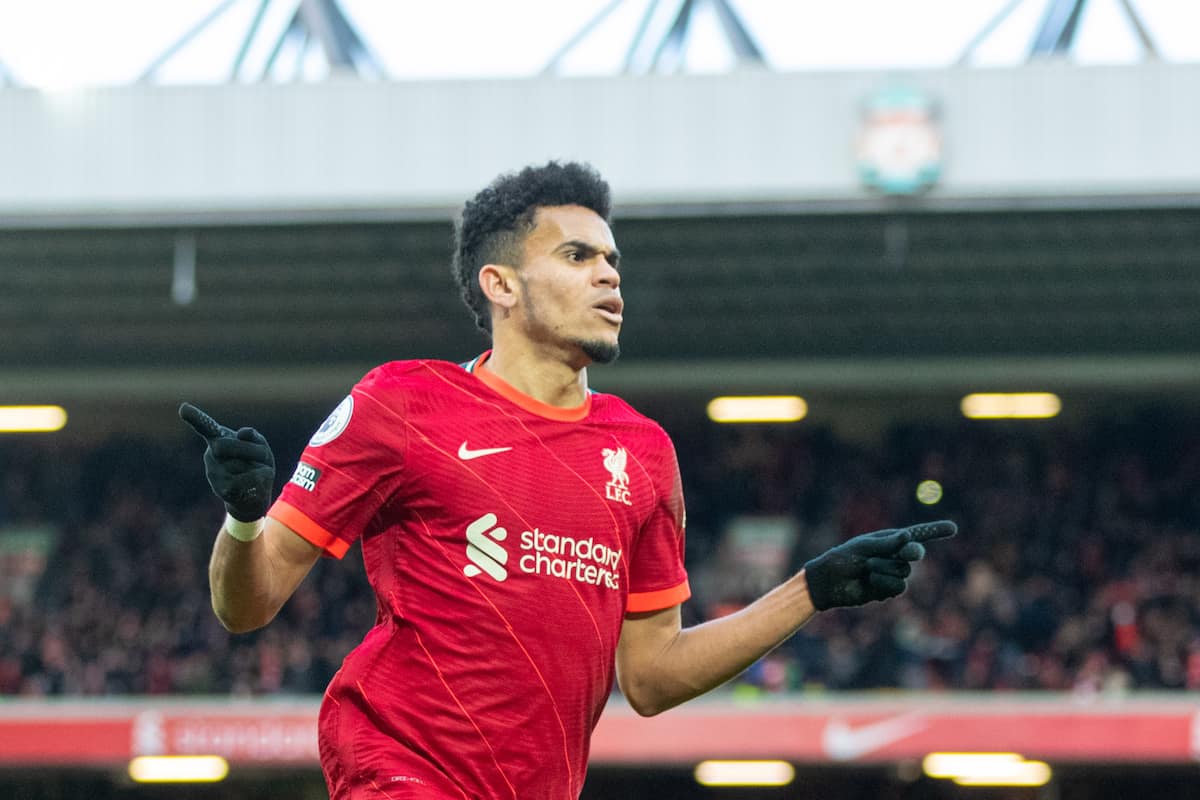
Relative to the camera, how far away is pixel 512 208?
3635 mm

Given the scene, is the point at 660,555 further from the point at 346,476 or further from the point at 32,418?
the point at 32,418

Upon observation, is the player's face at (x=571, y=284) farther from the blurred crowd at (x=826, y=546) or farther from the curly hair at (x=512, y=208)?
the blurred crowd at (x=826, y=546)

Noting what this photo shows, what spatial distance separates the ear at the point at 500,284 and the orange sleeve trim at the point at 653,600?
2.28 feet

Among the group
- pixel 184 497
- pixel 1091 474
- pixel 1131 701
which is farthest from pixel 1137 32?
pixel 184 497

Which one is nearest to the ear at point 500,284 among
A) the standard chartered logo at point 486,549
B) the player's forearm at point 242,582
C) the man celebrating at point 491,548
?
the man celebrating at point 491,548

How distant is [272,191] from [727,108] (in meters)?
4.34

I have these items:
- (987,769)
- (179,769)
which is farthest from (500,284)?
(179,769)

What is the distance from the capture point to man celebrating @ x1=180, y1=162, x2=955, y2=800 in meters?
3.21

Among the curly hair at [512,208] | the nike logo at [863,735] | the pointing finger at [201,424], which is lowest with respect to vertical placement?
the pointing finger at [201,424]

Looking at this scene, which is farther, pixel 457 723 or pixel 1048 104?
pixel 1048 104

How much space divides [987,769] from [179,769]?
8204mm

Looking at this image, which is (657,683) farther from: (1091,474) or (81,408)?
(81,408)

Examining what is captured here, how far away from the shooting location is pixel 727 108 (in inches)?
607

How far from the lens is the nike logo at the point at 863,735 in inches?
599
